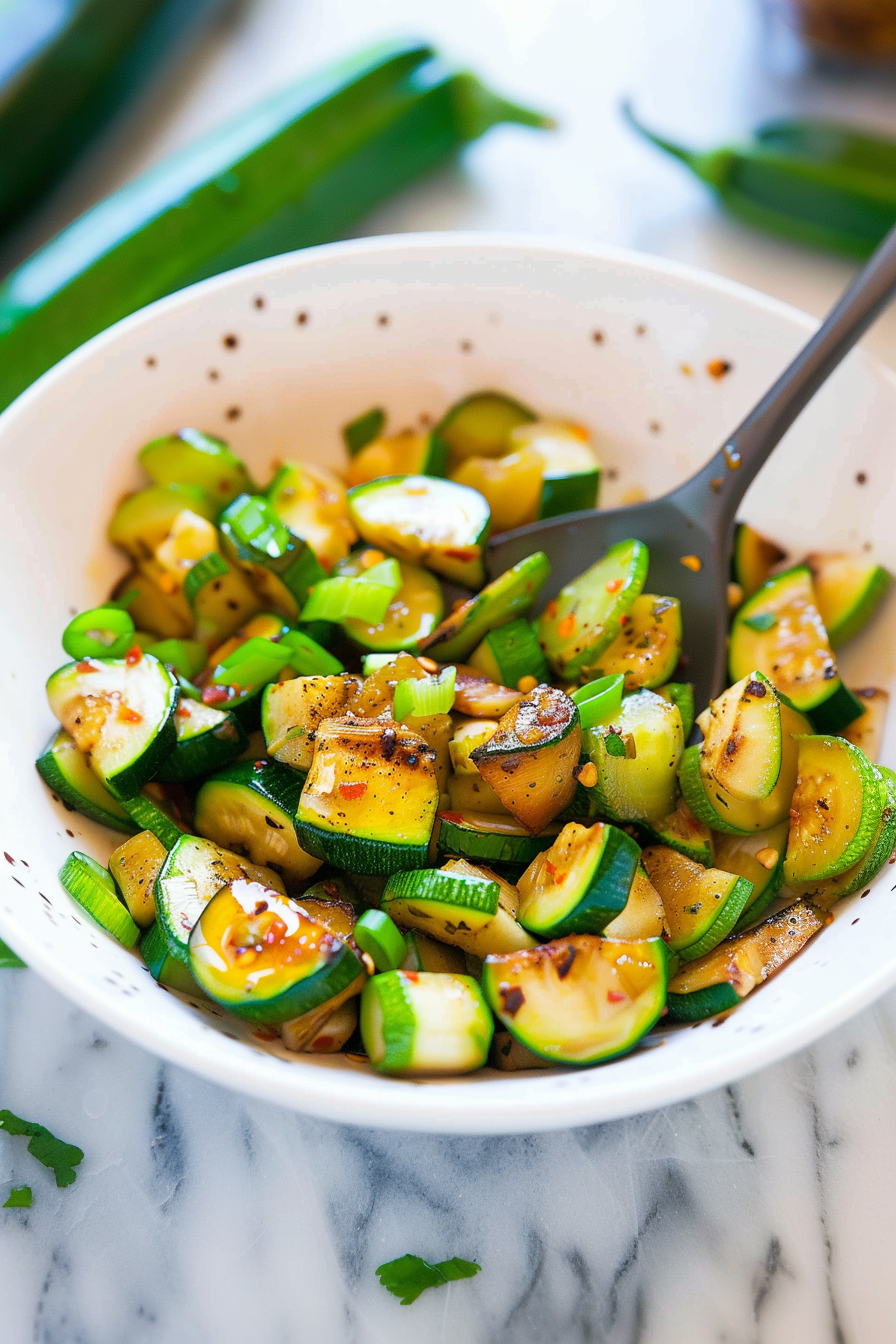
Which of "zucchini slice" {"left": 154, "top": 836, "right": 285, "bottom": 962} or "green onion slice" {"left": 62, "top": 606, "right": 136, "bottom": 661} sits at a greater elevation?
"green onion slice" {"left": 62, "top": 606, "right": 136, "bottom": 661}

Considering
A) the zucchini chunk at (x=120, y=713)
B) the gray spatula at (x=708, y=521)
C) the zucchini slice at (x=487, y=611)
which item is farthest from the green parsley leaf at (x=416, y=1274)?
the gray spatula at (x=708, y=521)

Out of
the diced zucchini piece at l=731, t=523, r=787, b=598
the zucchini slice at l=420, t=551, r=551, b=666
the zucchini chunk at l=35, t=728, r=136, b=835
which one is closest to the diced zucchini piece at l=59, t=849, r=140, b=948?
the zucchini chunk at l=35, t=728, r=136, b=835

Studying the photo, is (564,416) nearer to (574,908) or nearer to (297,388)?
(297,388)

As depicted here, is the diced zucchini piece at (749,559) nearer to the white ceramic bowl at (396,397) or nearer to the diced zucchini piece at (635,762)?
the white ceramic bowl at (396,397)

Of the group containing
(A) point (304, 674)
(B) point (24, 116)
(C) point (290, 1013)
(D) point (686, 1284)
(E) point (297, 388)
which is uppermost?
(B) point (24, 116)

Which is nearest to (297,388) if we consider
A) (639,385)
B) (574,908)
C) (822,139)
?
(639,385)

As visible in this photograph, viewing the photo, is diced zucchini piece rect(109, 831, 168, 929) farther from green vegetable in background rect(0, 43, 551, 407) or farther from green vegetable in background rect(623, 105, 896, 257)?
green vegetable in background rect(623, 105, 896, 257)

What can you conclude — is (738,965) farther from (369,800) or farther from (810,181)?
(810,181)
